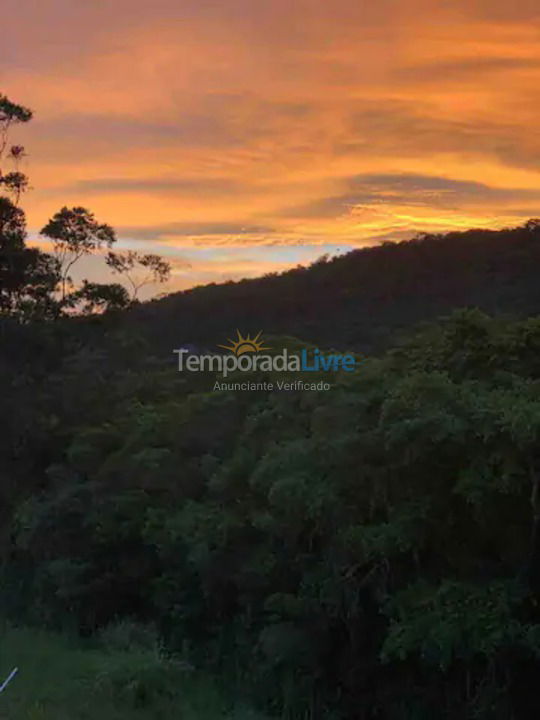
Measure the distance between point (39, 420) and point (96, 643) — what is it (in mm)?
7454

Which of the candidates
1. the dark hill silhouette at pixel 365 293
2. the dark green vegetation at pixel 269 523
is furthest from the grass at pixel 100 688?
the dark hill silhouette at pixel 365 293

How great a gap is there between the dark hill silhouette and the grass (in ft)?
89.7

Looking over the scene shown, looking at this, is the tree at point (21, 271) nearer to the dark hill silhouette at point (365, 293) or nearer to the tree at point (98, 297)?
the tree at point (98, 297)

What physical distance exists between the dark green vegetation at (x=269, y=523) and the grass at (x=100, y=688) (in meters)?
0.03

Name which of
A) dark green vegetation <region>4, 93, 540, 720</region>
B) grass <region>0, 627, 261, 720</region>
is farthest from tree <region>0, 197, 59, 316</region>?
grass <region>0, 627, 261, 720</region>

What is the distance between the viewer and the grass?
272 inches

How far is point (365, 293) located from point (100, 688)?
39998 millimetres

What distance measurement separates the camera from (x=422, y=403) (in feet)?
31.1

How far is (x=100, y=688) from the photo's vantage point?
298 inches

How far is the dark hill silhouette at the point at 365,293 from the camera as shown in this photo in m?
40.4

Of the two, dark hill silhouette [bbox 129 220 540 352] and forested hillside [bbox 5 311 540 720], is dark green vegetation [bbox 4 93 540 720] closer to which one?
forested hillside [bbox 5 311 540 720]

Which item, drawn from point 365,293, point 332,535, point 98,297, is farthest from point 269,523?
point 365,293

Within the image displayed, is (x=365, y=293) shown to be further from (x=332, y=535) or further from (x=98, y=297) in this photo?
(x=332, y=535)

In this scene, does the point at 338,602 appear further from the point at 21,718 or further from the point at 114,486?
the point at 114,486
